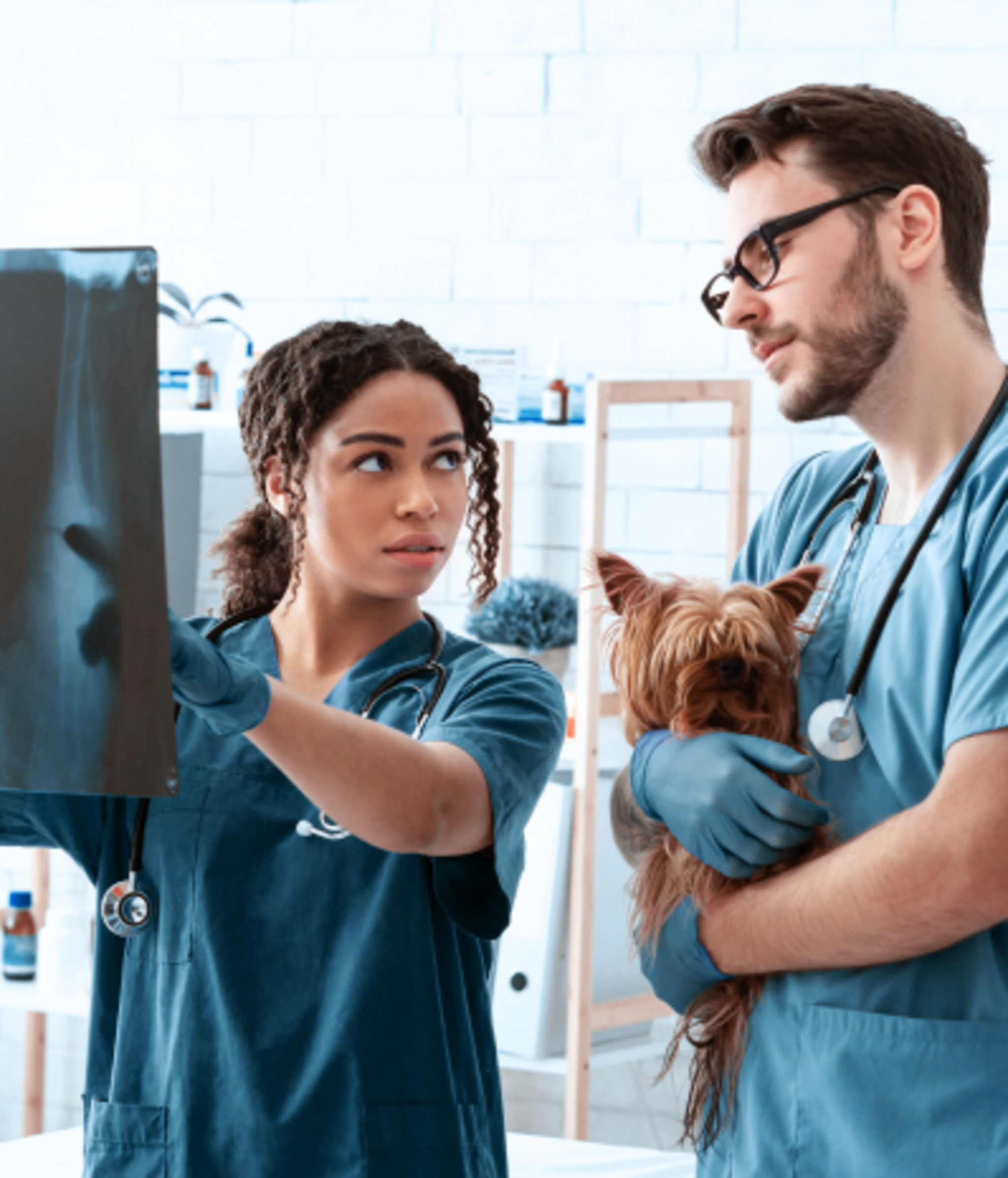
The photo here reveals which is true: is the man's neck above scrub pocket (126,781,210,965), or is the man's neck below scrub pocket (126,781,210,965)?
above

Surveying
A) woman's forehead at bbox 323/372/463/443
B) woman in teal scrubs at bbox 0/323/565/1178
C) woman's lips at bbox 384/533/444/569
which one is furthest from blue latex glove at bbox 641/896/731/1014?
woman's forehead at bbox 323/372/463/443

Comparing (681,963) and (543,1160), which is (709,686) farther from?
(543,1160)

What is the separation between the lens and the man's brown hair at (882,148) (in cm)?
115

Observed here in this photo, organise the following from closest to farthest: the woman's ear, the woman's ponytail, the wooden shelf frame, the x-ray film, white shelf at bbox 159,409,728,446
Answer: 1. the x-ray film
2. the woman's ear
3. the woman's ponytail
4. the wooden shelf frame
5. white shelf at bbox 159,409,728,446

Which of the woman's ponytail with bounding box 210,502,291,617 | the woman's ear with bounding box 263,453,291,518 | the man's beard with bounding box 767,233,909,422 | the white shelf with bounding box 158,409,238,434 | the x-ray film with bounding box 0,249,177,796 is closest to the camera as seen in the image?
the x-ray film with bounding box 0,249,177,796

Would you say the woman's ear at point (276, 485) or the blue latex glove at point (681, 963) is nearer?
the blue latex glove at point (681, 963)

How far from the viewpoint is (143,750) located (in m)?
0.88

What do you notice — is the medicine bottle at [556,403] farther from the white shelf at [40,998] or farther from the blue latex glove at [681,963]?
the blue latex glove at [681,963]

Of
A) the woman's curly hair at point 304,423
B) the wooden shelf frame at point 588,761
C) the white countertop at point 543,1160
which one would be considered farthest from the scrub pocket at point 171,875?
the wooden shelf frame at point 588,761

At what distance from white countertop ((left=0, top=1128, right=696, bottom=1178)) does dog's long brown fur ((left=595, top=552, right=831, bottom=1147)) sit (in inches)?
27.1

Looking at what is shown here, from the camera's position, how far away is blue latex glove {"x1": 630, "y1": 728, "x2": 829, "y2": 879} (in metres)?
1.08

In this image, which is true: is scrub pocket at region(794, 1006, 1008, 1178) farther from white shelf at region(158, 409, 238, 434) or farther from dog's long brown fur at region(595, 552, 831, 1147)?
white shelf at region(158, 409, 238, 434)

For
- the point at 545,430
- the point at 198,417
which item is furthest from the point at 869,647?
the point at 198,417

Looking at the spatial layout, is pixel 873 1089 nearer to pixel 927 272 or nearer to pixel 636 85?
pixel 927 272
